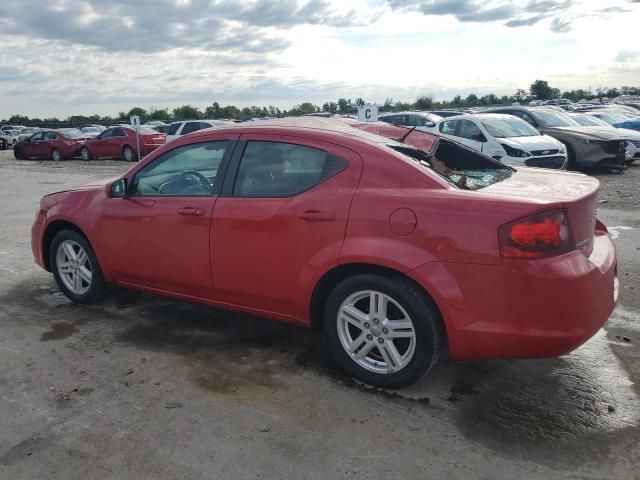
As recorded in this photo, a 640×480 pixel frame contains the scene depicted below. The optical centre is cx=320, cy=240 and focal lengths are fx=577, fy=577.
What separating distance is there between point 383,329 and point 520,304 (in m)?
0.81

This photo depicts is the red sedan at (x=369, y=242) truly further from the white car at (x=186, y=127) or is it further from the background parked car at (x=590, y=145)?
the white car at (x=186, y=127)

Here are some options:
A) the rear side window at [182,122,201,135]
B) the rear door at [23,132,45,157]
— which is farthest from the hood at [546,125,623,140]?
the rear door at [23,132,45,157]

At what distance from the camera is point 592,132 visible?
14461 mm

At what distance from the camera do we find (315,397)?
11.4 ft

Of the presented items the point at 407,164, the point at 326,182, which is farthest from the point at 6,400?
the point at 407,164

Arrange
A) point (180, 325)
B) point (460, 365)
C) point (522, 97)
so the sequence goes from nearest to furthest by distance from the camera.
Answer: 1. point (460, 365)
2. point (180, 325)
3. point (522, 97)

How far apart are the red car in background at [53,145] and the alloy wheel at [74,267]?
847 inches

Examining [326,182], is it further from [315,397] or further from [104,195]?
[104,195]

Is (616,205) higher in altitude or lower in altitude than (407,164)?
lower

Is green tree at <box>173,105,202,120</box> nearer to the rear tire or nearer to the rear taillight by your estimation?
the rear tire

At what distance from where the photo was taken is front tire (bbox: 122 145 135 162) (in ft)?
74.3

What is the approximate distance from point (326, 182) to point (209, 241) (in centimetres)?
99

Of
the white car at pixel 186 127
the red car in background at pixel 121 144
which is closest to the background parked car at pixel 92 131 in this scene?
the red car in background at pixel 121 144

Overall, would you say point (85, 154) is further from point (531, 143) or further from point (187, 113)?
point (187, 113)
